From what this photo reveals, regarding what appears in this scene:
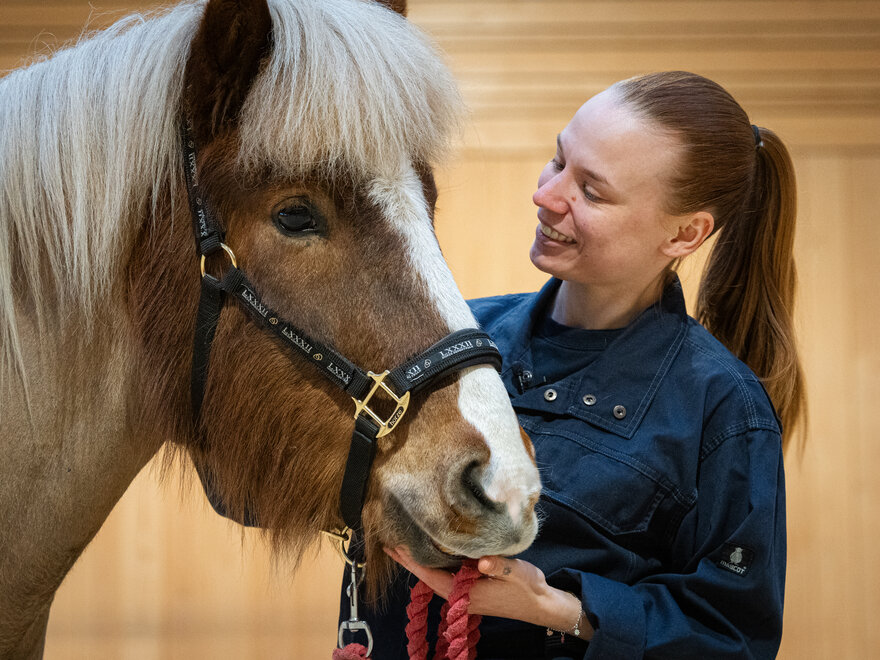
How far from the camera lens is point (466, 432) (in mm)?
843

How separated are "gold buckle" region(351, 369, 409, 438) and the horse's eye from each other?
7.6 inches

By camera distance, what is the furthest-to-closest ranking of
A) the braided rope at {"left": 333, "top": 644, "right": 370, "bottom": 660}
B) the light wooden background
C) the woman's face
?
the light wooden background, the woman's face, the braided rope at {"left": 333, "top": 644, "right": 370, "bottom": 660}

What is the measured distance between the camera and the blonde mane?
91cm

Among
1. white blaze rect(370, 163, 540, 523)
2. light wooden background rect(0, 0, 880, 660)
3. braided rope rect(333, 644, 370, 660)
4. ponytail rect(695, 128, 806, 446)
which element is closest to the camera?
white blaze rect(370, 163, 540, 523)

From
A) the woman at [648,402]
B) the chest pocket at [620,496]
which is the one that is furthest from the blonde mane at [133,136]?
the chest pocket at [620,496]

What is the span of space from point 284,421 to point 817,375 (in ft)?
7.01

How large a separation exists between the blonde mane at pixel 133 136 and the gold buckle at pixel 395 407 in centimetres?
24

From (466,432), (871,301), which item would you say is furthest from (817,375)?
(466,432)

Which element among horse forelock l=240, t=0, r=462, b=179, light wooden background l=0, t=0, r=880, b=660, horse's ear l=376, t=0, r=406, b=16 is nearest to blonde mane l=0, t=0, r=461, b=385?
horse forelock l=240, t=0, r=462, b=179

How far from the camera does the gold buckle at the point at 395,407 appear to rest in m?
0.87

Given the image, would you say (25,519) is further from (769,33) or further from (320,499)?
(769,33)

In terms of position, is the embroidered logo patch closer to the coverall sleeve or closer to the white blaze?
the coverall sleeve

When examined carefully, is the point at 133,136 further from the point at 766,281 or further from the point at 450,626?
the point at 766,281

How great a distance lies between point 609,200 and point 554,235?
10 centimetres
